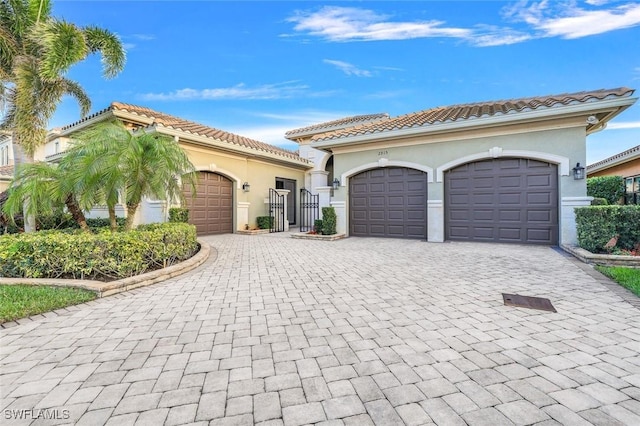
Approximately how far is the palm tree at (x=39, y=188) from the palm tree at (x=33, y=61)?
340 centimetres

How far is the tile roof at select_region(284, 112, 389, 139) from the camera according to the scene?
18.4 meters

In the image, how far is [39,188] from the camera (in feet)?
18.1

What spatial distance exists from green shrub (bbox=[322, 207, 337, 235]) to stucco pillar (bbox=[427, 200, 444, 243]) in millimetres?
3342

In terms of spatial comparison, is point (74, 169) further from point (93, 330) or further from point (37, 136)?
point (37, 136)

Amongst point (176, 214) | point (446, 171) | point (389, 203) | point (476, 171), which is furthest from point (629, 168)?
point (176, 214)

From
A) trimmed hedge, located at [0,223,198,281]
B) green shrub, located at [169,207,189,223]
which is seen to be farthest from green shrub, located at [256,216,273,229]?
trimmed hedge, located at [0,223,198,281]

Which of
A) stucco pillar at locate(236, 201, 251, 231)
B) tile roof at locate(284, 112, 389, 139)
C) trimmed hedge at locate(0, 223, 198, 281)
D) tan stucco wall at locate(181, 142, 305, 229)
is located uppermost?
tile roof at locate(284, 112, 389, 139)

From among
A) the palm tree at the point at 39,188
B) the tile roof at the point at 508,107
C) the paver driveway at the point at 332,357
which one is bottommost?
the paver driveway at the point at 332,357

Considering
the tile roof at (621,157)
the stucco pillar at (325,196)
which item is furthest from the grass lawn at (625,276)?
the tile roof at (621,157)

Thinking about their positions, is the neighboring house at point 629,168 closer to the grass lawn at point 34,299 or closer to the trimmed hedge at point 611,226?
the trimmed hedge at point 611,226

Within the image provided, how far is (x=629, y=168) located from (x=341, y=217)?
15.6m

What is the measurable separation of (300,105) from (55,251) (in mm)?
14670

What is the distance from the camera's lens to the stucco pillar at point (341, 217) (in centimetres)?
1165

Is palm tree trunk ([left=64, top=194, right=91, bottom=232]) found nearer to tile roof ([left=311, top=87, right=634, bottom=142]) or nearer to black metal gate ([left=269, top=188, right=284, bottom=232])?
tile roof ([left=311, top=87, right=634, bottom=142])
